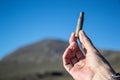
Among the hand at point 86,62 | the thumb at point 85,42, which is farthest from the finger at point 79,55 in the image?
the thumb at point 85,42

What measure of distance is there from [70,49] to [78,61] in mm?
169

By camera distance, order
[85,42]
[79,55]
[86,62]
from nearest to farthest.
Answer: [85,42] → [86,62] → [79,55]

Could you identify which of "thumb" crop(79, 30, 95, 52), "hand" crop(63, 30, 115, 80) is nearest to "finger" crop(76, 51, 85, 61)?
"hand" crop(63, 30, 115, 80)

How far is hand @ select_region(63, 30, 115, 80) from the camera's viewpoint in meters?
3.72

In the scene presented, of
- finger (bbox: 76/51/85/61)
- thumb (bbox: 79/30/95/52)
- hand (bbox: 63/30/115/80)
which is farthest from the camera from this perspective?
finger (bbox: 76/51/85/61)

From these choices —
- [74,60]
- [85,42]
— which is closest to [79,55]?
[74,60]

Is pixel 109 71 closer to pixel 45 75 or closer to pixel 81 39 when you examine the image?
pixel 81 39

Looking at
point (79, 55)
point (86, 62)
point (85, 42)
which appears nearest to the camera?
point (85, 42)

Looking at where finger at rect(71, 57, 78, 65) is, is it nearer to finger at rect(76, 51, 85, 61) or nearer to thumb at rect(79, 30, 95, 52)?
finger at rect(76, 51, 85, 61)

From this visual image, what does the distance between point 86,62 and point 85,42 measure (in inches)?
10.6

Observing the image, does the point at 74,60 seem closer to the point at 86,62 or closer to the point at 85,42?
the point at 86,62

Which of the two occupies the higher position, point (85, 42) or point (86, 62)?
point (85, 42)

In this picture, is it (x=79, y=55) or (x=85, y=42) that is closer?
(x=85, y=42)

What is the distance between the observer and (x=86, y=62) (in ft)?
13.6
